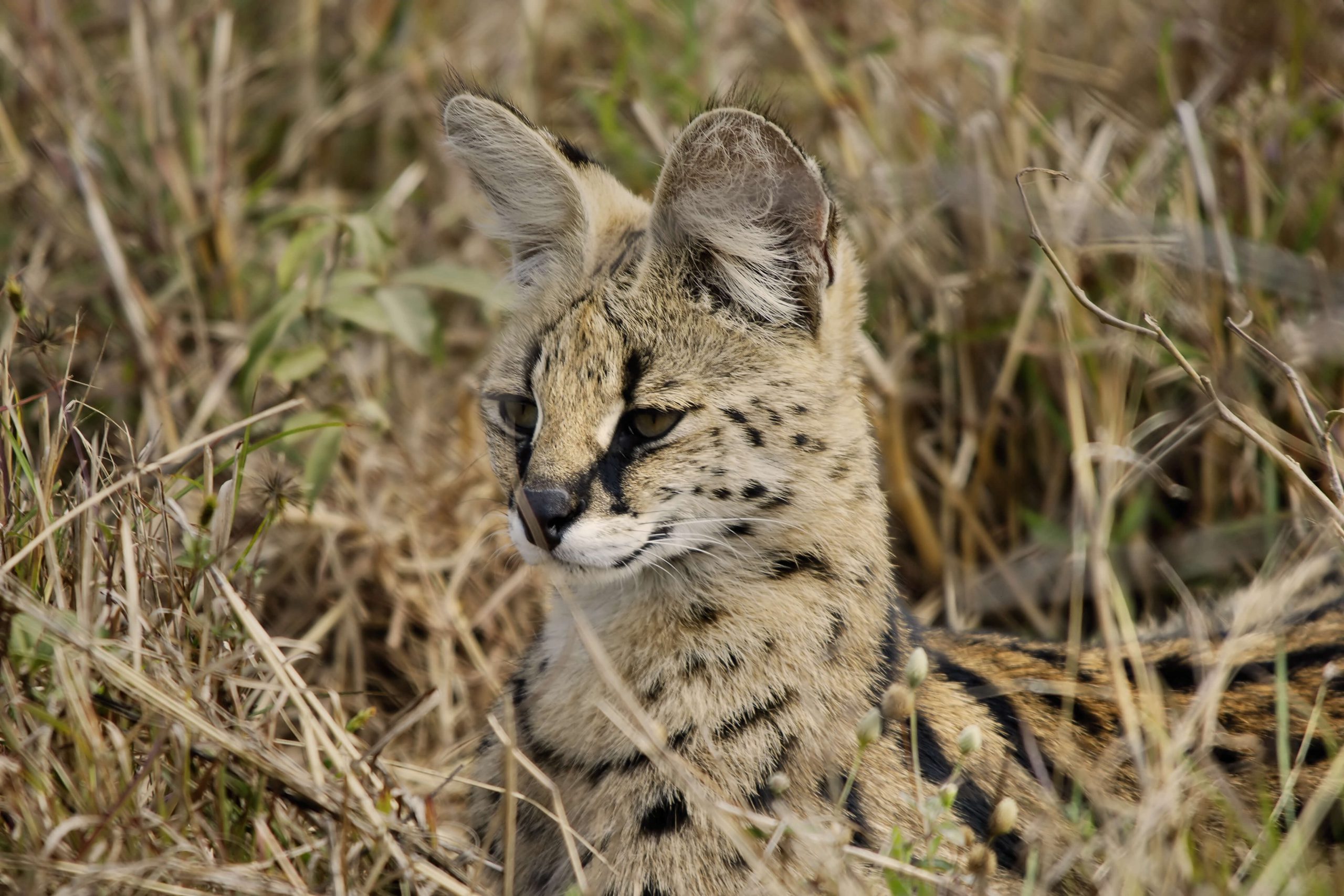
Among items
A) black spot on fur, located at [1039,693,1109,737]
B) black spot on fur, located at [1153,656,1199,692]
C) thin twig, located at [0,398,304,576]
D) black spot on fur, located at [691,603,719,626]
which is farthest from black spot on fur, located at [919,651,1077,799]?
thin twig, located at [0,398,304,576]

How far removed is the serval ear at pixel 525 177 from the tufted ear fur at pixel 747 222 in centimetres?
36

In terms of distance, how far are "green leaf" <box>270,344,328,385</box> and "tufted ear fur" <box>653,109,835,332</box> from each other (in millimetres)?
1530

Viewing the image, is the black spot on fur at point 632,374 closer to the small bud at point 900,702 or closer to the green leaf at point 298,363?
the small bud at point 900,702

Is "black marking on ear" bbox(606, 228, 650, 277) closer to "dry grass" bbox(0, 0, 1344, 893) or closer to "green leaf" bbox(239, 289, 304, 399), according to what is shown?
"dry grass" bbox(0, 0, 1344, 893)

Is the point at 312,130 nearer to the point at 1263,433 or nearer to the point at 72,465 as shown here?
the point at 72,465

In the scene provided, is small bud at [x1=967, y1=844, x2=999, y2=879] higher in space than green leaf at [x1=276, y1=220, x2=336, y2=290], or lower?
lower

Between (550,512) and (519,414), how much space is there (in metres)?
0.43

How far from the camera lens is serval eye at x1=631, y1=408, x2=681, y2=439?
2875 mm

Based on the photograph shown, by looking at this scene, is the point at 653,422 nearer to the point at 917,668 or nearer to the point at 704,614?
the point at 704,614

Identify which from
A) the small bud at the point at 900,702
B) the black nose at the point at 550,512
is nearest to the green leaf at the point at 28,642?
the black nose at the point at 550,512

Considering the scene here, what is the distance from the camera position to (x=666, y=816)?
275 centimetres

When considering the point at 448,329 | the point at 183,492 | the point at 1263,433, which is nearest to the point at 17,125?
the point at 448,329

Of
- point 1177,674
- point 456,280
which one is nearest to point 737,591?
point 1177,674

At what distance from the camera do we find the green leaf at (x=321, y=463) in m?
3.84
